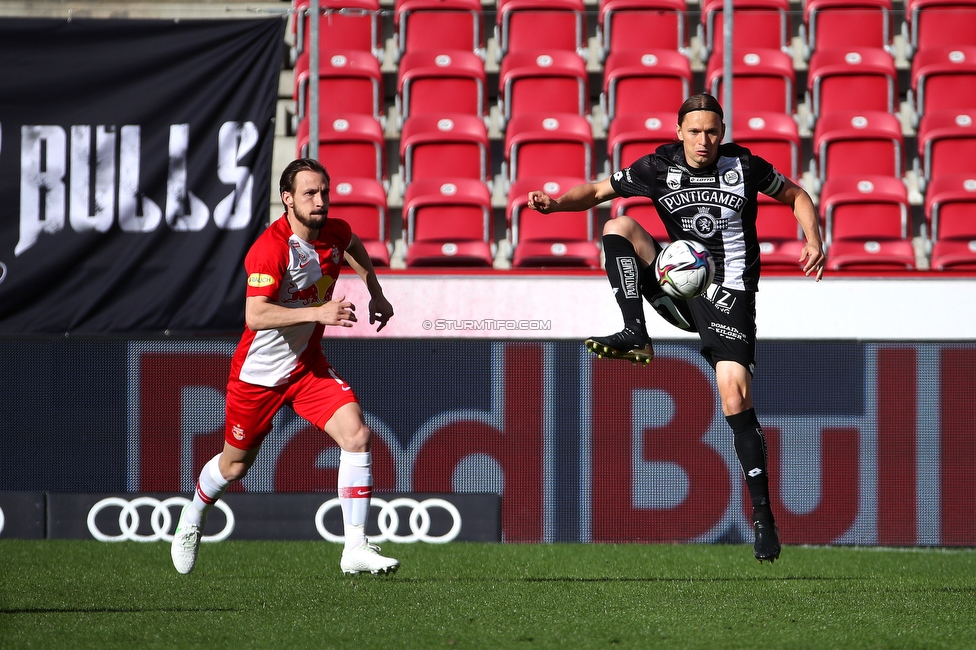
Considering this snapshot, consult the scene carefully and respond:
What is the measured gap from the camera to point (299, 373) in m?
5.59

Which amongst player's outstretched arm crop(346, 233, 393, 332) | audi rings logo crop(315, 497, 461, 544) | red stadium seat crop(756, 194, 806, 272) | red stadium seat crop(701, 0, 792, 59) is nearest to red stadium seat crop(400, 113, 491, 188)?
red stadium seat crop(756, 194, 806, 272)

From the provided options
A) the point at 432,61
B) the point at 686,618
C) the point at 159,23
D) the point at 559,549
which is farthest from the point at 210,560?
the point at 432,61

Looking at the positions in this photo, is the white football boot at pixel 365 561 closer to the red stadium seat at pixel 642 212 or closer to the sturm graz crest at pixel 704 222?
the sturm graz crest at pixel 704 222

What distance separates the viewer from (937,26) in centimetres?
1045

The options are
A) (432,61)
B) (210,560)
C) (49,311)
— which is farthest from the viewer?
(432,61)

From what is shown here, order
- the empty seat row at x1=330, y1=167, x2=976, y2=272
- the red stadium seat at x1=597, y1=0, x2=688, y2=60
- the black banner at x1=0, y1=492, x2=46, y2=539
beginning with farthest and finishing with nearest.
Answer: the red stadium seat at x1=597, y1=0, x2=688, y2=60
the empty seat row at x1=330, y1=167, x2=976, y2=272
the black banner at x1=0, y1=492, x2=46, y2=539

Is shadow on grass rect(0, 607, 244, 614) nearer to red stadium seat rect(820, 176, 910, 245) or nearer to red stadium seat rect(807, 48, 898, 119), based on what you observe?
red stadium seat rect(820, 176, 910, 245)

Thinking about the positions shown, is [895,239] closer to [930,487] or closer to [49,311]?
[930,487]

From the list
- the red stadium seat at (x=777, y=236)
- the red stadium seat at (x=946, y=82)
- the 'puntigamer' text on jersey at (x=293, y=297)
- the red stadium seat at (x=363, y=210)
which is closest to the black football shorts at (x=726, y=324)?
the 'puntigamer' text on jersey at (x=293, y=297)

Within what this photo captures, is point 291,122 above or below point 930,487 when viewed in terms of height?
above

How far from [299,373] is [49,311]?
3078 millimetres

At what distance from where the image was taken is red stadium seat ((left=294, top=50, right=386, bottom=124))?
33.4 ft

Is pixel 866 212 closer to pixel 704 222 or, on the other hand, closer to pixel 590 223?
pixel 590 223

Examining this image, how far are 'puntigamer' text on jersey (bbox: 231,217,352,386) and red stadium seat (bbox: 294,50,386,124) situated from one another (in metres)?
4.70
